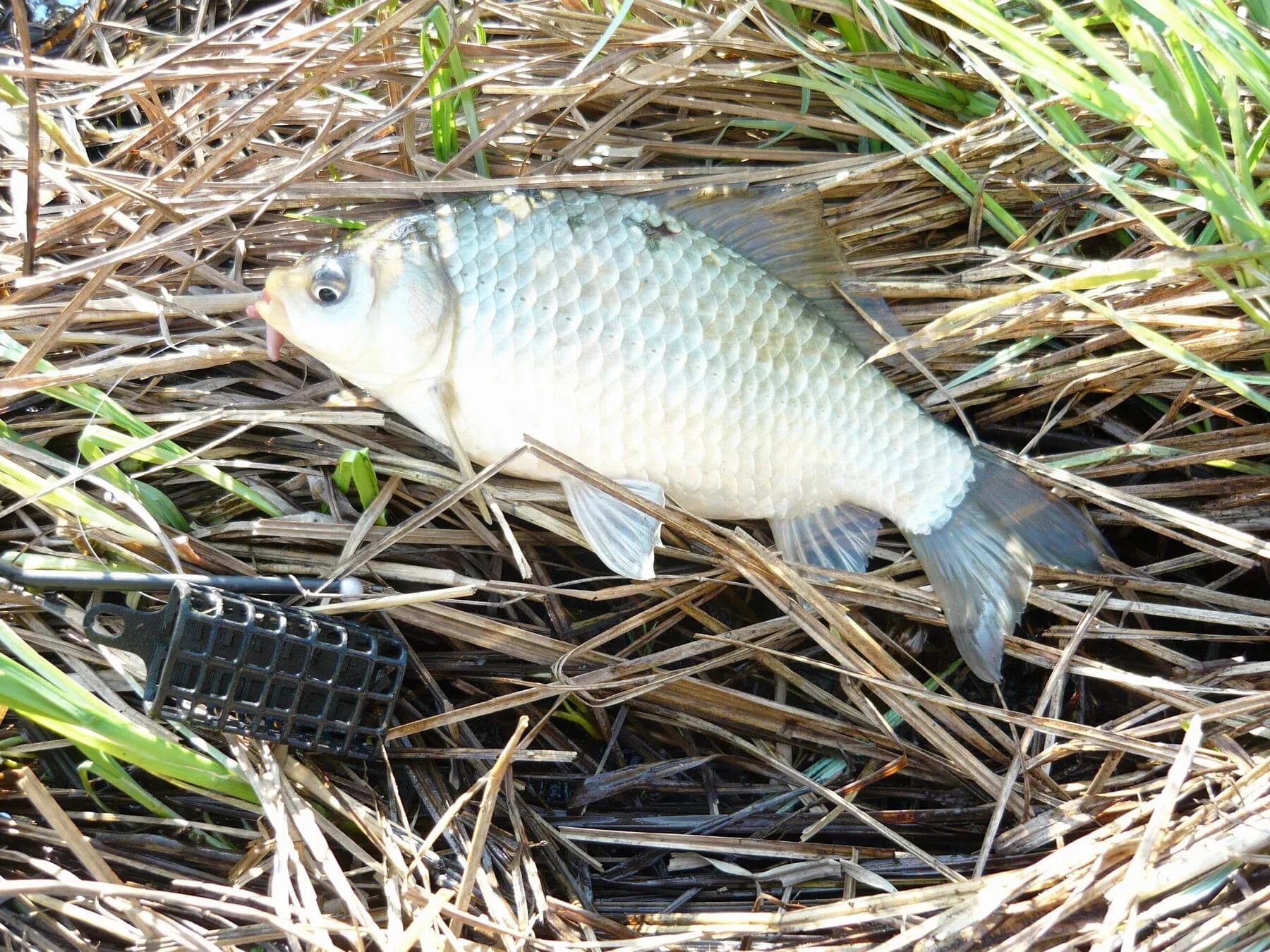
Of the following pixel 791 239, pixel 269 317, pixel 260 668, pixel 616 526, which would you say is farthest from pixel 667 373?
pixel 260 668

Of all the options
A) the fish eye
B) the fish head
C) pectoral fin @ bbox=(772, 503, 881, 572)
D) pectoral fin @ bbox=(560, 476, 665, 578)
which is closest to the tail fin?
pectoral fin @ bbox=(772, 503, 881, 572)

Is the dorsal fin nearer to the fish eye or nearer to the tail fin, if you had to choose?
the tail fin

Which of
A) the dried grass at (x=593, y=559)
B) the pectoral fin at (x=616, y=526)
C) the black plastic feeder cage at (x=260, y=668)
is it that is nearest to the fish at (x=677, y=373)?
the pectoral fin at (x=616, y=526)

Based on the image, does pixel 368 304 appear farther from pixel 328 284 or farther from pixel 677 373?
pixel 677 373

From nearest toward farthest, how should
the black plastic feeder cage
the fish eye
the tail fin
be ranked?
the black plastic feeder cage < the fish eye < the tail fin

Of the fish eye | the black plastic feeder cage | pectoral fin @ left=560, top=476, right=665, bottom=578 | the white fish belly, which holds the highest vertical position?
the fish eye

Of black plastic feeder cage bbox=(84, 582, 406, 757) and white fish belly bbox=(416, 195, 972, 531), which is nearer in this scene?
black plastic feeder cage bbox=(84, 582, 406, 757)

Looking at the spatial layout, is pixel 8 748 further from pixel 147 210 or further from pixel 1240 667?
pixel 1240 667
